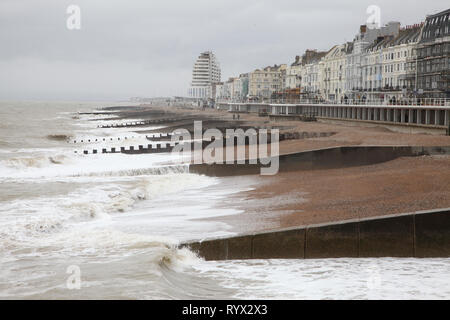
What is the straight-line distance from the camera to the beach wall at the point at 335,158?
2408 centimetres

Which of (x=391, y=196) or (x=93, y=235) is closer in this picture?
(x=93, y=235)

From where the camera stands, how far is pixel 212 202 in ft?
59.1

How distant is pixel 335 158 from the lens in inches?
957

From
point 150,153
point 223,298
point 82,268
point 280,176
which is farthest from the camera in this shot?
point 150,153

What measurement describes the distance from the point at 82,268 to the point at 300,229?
434 centimetres

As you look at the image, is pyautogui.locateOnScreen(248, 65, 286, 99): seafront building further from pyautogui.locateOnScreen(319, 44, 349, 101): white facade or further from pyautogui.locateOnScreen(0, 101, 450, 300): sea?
pyautogui.locateOnScreen(0, 101, 450, 300): sea

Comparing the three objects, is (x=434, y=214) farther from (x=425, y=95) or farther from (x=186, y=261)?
(x=425, y=95)

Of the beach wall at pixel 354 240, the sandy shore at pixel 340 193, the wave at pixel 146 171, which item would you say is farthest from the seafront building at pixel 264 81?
the beach wall at pixel 354 240

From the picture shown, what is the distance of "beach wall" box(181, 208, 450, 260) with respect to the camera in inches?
452

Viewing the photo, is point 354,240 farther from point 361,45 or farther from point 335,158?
point 361,45

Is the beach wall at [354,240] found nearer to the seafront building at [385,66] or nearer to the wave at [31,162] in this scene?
the wave at [31,162]

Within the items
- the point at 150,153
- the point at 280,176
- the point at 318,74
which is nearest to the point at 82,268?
the point at 280,176

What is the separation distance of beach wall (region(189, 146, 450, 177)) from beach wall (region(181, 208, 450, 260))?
12.7 metres

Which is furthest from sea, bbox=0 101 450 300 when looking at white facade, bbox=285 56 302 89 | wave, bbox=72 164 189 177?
white facade, bbox=285 56 302 89
